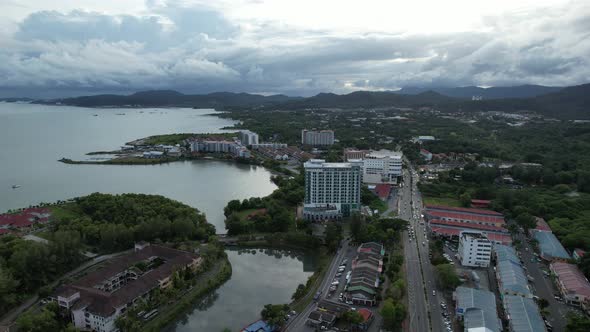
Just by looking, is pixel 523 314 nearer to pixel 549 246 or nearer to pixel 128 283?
pixel 549 246

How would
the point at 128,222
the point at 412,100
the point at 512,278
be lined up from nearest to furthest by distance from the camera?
the point at 512,278, the point at 128,222, the point at 412,100

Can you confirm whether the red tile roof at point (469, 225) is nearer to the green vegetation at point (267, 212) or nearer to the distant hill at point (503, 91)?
the green vegetation at point (267, 212)

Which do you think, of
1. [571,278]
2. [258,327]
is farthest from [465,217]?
[258,327]

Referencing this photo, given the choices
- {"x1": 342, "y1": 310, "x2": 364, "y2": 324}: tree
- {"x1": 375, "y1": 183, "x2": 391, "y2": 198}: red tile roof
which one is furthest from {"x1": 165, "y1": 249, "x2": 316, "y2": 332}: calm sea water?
{"x1": 375, "y1": 183, "x2": 391, "y2": 198}: red tile roof

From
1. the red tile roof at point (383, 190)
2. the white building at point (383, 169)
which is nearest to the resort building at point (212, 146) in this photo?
the white building at point (383, 169)

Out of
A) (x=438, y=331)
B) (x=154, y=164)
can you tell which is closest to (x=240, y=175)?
(x=154, y=164)

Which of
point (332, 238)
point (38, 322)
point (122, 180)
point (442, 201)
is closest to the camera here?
point (38, 322)
